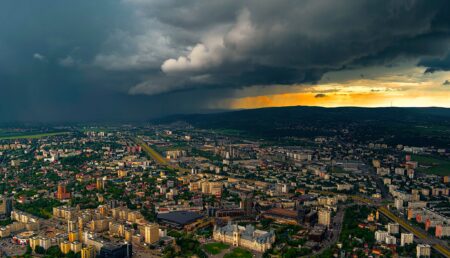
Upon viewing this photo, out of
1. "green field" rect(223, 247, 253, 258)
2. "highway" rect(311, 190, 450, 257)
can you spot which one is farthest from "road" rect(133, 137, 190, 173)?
"green field" rect(223, 247, 253, 258)

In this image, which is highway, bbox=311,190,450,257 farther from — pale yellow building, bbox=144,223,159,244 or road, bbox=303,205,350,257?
pale yellow building, bbox=144,223,159,244

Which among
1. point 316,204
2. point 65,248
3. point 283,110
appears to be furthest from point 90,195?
point 283,110

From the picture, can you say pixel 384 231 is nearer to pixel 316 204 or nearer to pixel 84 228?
pixel 316 204

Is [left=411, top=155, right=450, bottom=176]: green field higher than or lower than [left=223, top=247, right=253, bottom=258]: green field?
higher

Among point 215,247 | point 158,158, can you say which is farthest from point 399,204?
point 158,158

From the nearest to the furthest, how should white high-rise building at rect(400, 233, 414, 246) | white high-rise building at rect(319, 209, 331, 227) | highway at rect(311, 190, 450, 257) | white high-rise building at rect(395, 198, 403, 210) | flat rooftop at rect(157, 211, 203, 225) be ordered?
highway at rect(311, 190, 450, 257), white high-rise building at rect(400, 233, 414, 246), flat rooftop at rect(157, 211, 203, 225), white high-rise building at rect(319, 209, 331, 227), white high-rise building at rect(395, 198, 403, 210)

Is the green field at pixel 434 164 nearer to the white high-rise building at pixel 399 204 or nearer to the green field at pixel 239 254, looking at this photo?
the white high-rise building at pixel 399 204
